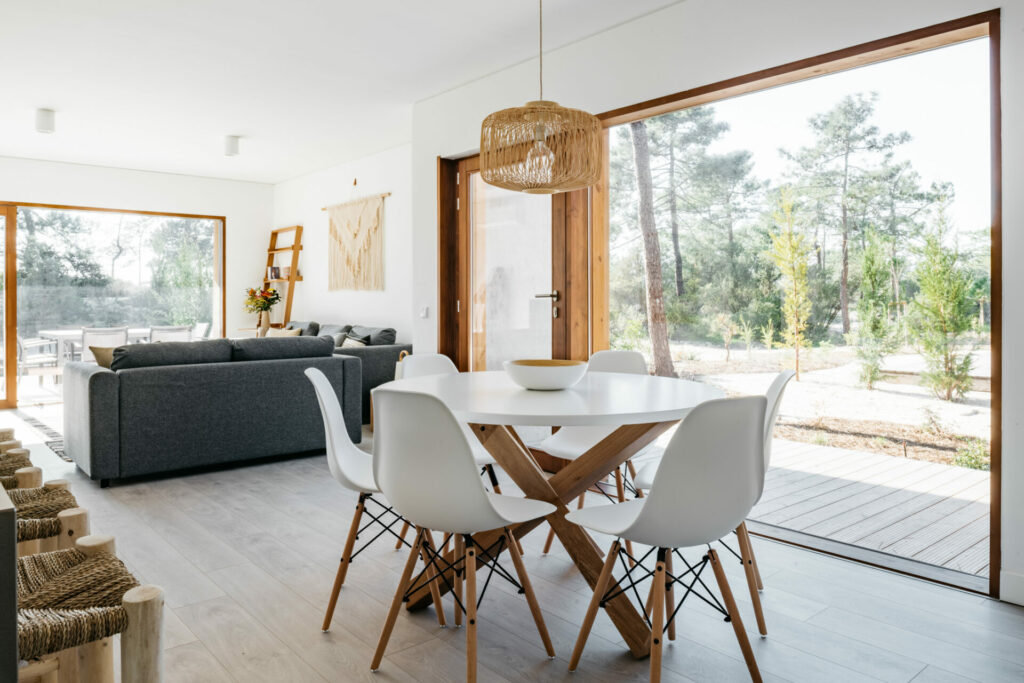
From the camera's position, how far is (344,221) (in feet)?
24.8

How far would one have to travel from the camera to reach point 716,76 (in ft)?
11.1

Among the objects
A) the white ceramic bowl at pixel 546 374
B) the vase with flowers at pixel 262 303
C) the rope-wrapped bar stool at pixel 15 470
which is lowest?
the rope-wrapped bar stool at pixel 15 470

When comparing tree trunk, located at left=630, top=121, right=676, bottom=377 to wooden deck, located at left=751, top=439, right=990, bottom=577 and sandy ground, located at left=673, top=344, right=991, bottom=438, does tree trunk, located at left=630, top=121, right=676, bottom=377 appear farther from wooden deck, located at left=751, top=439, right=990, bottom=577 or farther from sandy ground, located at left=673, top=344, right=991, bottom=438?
wooden deck, located at left=751, top=439, right=990, bottom=577

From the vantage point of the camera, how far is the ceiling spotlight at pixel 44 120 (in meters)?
5.56

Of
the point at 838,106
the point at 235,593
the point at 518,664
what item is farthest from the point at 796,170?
the point at 235,593

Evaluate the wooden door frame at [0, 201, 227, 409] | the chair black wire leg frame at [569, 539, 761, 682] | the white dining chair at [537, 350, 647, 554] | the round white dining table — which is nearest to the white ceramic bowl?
the round white dining table

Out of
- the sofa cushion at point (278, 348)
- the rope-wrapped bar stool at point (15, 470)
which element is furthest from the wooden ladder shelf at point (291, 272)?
the rope-wrapped bar stool at point (15, 470)

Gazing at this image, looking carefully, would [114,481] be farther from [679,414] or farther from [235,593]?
[679,414]

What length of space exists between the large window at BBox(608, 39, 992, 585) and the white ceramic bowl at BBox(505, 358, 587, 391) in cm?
170

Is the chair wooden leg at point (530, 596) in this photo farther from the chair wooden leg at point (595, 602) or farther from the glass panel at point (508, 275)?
the glass panel at point (508, 275)

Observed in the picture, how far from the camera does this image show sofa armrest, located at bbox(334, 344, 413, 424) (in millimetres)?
6023

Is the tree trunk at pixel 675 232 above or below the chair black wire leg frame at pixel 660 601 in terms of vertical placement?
above

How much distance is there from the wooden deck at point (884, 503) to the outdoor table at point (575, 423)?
1.53 meters

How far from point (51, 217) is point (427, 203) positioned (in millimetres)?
5020
